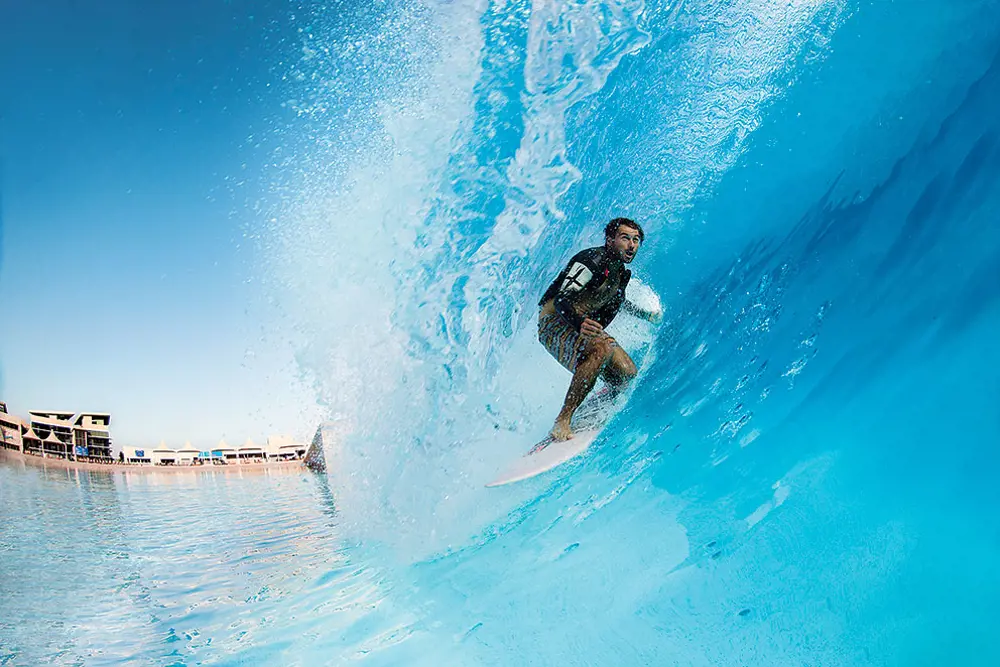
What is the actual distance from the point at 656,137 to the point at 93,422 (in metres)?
2.87

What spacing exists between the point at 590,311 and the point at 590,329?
2.7 inches

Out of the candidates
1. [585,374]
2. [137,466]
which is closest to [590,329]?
[585,374]


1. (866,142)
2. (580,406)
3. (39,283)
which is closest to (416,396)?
(580,406)

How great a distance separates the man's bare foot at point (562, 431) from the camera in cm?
258

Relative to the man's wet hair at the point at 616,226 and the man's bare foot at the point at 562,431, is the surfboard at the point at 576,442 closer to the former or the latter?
the man's bare foot at the point at 562,431

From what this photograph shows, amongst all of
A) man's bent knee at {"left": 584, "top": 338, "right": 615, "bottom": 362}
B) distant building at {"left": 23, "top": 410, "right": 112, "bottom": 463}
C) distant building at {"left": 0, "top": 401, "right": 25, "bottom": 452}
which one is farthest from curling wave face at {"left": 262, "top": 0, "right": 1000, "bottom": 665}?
distant building at {"left": 0, "top": 401, "right": 25, "bottom": 452}

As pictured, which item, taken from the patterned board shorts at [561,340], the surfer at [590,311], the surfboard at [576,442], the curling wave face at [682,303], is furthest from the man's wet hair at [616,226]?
the surfboard at [576,442]

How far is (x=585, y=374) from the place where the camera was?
8.27 ft

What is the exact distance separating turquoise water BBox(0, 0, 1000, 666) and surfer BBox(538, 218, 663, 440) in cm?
16

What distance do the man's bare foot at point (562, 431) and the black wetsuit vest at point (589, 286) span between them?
1.26 feet

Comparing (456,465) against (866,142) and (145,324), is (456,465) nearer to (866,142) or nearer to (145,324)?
(145,324)

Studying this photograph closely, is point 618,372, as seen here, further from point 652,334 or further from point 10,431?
point 10,431

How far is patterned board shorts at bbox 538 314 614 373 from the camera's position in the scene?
2.53 metres

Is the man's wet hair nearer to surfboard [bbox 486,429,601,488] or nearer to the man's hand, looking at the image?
the man's hand
